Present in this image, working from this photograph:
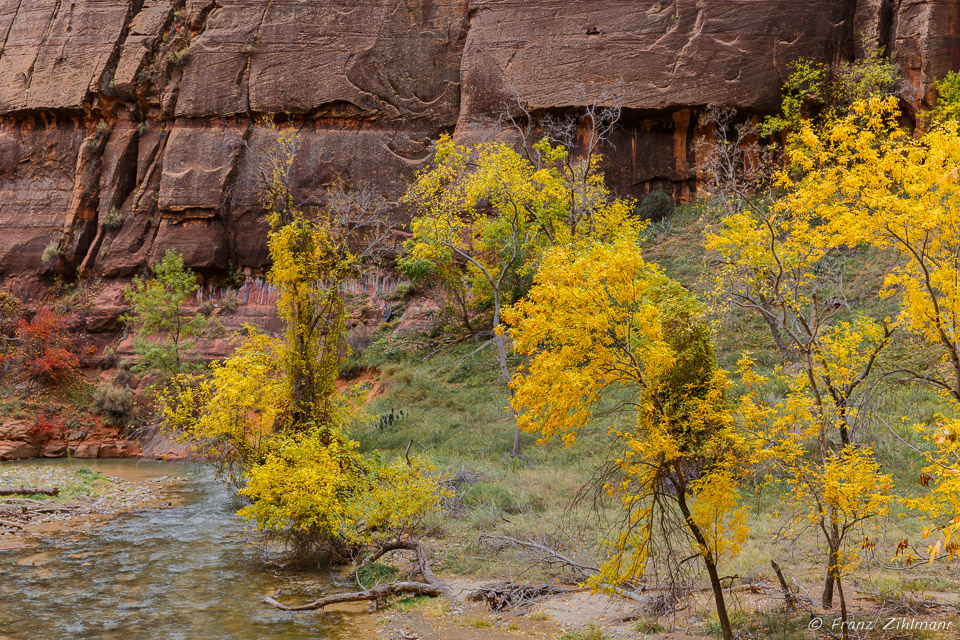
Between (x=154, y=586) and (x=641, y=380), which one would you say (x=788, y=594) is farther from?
(x=154, y=586)

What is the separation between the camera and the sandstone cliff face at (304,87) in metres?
33.2

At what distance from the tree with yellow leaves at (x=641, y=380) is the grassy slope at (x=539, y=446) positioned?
1920mm

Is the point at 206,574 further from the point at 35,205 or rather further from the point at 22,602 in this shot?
the point at 35,205


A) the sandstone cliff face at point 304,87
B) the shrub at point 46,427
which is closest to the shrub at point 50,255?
the sandstone cliff face at point 304,87

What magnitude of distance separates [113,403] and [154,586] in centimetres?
2189

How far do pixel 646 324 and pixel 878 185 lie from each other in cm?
316

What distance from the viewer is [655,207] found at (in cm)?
3450

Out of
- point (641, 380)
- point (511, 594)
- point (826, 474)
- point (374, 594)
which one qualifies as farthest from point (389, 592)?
point (826, 474)

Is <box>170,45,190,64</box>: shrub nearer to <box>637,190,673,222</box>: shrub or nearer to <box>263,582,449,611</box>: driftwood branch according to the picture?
<box>637,190,673,222</box>: shrub

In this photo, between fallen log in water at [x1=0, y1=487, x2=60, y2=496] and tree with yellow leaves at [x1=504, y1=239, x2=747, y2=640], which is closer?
tree with yellow leaves at [x1=504, y1=239, x2=747, y2=640]

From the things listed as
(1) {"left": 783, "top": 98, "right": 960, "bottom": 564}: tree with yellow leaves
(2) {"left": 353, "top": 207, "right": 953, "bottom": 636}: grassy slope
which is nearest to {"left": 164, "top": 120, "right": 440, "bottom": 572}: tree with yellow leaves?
(2) {"left": 353, "top": 207, "right": 953, "bottom": 636}: grassy slope

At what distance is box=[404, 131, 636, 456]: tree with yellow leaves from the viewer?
23.4 metres

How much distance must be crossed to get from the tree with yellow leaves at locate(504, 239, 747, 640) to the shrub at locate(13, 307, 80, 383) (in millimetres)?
30831

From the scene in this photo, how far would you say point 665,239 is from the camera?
107 feet
